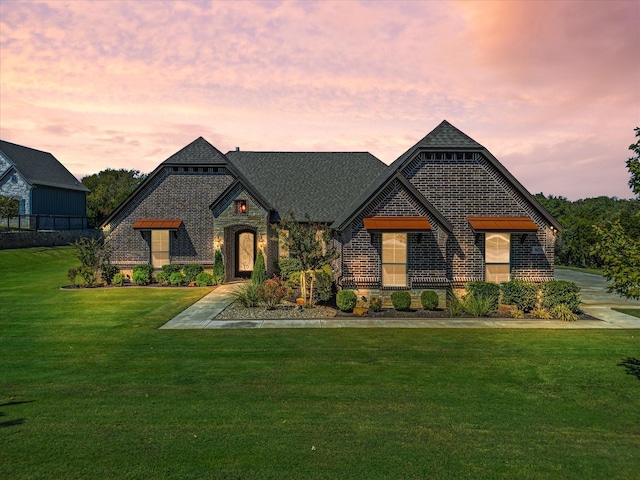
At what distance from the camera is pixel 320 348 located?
12.6m

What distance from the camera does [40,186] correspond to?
2060 inches

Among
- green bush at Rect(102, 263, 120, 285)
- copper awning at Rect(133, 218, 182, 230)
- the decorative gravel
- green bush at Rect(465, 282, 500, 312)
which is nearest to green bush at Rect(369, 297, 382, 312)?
the decorative gravel

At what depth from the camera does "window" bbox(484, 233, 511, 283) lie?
19891 millimetres

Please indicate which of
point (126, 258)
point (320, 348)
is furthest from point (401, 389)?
point (126, 258)

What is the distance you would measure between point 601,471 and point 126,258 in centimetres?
2712

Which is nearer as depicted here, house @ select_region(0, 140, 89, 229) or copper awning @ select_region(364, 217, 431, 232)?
copper awning @ select_region(364, 217, 431, 232)

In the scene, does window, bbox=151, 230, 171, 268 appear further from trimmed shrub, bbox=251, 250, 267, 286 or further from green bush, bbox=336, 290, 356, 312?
green bush, bbox=336, 290, 356, 312

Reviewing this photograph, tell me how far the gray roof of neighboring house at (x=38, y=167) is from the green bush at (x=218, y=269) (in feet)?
122

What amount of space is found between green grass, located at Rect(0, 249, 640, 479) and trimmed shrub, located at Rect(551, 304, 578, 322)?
201 cm

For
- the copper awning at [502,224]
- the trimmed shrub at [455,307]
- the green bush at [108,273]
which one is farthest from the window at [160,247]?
the copper awning at [502,224]

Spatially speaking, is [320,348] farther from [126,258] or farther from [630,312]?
[126,258]

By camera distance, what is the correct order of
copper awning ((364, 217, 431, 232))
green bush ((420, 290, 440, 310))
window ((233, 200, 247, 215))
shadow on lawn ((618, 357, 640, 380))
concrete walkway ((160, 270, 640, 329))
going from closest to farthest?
1. shadow on lawn ((618, 357, 640, 380))
2. concrete walkway ((160, 270, 640, 329))
3. green bush ((420, 290, 440, 310))
4. copper awning ((364, 217, 431, 232))
5. window ((233, 200, 247, 215))

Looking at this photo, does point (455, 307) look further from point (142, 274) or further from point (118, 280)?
point (118, 280)

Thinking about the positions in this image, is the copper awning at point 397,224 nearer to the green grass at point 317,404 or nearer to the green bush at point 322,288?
the green bush at point 322,288
